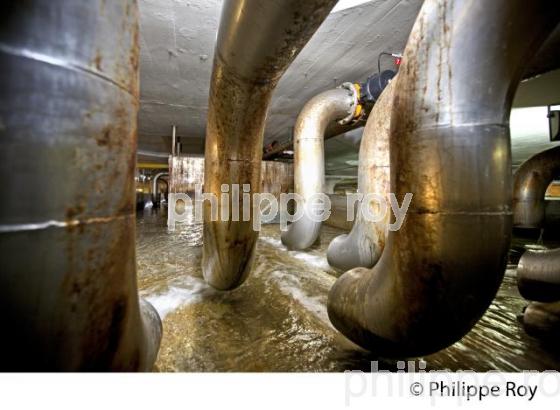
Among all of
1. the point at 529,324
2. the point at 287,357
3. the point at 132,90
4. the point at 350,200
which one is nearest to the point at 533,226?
the point at 350,200

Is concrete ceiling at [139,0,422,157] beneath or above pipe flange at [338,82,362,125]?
above

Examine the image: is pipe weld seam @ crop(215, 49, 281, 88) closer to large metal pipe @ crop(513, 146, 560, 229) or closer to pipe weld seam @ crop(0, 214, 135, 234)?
pipe weld seam @ crop(0, 214, 135, 234)

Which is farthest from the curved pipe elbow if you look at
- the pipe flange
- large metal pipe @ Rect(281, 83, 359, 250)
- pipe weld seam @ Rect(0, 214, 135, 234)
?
pipe weld seam @ Rect(0, 214, 135, 234)

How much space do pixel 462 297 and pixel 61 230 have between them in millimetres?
997

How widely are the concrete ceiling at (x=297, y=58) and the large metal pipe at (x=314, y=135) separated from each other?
1.18 ft

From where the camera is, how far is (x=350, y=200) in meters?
4.37

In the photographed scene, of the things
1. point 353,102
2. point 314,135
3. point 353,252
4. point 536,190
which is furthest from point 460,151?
point 536,190

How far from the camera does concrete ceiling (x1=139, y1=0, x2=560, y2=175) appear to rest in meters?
1.92

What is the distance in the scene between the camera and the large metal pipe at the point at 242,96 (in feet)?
2.77

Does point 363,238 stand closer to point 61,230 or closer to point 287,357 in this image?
point 287,357

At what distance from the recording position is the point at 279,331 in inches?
51.5

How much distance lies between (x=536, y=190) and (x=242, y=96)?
4047mm

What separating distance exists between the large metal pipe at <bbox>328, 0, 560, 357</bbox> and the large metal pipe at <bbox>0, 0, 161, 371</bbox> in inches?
31.7
